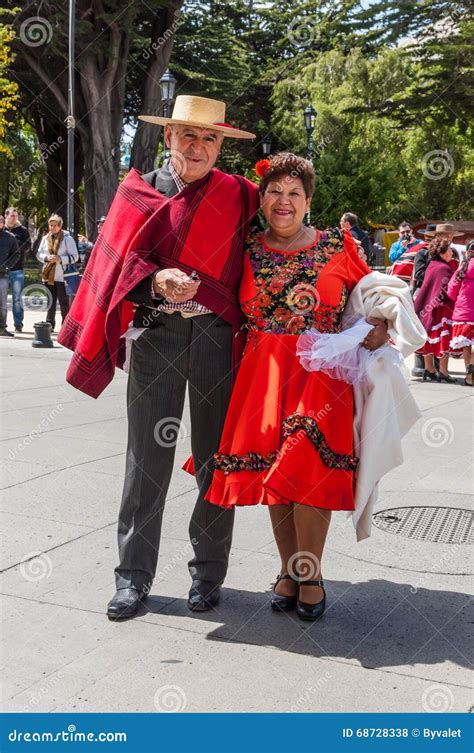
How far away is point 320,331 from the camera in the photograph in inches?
150

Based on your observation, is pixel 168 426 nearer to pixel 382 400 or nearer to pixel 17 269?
pixel 382 400

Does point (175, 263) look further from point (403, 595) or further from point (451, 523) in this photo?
point (451, 523)

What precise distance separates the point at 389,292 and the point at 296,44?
131ft

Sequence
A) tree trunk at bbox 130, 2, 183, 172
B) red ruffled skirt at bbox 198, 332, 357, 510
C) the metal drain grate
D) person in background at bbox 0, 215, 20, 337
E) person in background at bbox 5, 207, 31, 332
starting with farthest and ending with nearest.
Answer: tree trunk at bbox 130, 2, 183, 172 < person in background at bbox 5, 207, 31, 332 < person in background at bbox 0, 215, 20, 337 < the metal drain grate < red ruffled skirt at bbox 198, 332, 357, 510

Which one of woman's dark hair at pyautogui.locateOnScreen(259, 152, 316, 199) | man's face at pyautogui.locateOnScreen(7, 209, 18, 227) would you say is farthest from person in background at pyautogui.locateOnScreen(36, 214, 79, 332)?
woman's dark hair at pyautogui.locateOnScreen(259, 152, 316, 199)

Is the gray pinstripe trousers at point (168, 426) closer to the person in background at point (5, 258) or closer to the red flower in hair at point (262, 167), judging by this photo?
the red flower in hair at point (262, 167)

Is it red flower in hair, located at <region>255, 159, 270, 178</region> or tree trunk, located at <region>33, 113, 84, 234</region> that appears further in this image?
tree trunk, located at <region>33, 113, 84, 234</region>

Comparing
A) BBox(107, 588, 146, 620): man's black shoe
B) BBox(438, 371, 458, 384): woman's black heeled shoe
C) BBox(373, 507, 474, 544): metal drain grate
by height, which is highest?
BBox(107, 588, 146, 620): man's black shoe

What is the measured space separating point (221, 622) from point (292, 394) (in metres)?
0.98

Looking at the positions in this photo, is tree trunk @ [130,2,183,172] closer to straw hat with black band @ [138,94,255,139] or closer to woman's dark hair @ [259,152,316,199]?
straw hat with black band @ [138,94,255,139]

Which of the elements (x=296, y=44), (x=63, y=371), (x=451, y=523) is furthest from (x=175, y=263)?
(x=296, y=44)

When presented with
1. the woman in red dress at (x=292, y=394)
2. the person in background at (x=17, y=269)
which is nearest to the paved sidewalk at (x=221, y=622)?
the woman in red dress at (x=292, y=394)

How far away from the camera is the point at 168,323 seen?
3857 mm

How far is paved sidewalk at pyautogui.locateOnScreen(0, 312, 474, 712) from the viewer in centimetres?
311
